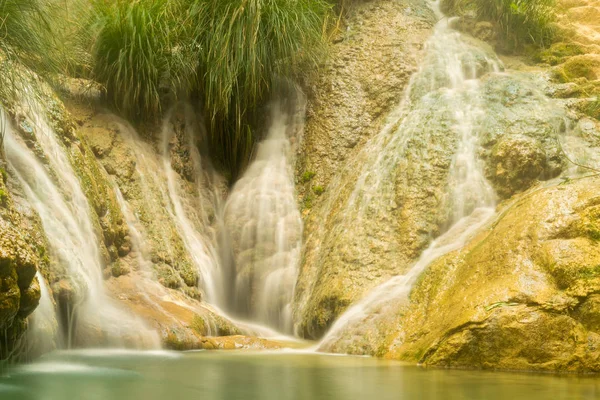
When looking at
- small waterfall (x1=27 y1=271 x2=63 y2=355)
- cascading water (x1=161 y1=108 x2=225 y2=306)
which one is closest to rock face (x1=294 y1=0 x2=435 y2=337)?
cascading water (x1=161 y1=108 x2=225 y2=306)

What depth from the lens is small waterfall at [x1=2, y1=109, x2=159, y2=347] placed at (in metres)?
4.53

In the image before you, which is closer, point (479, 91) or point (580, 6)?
point (479, 91)

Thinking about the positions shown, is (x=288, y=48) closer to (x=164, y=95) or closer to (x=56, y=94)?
(x=164, y=95)

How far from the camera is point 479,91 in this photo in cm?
708

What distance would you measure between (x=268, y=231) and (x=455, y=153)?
86.5 inches

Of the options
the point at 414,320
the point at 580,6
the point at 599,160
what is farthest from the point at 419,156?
the point at 580,6

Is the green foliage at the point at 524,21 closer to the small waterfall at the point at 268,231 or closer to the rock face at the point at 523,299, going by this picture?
the small waterfall at the point at 268,231

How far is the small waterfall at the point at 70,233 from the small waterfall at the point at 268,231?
179 centimetres

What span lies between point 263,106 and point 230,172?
998 mm

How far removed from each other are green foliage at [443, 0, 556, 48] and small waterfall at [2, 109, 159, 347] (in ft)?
19.8

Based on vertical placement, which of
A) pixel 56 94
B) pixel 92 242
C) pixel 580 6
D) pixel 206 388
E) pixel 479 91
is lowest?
pixel 206 388

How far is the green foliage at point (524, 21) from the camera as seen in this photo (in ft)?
27.3

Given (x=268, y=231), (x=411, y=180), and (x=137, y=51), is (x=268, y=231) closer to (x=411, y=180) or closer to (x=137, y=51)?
(x=411, y=180)

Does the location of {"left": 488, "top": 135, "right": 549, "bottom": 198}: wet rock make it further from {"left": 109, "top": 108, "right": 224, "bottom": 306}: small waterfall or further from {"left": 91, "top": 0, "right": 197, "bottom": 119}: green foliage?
{"left": 91, "top": 0, "right": 197, "bottom": 119}: green foliage
